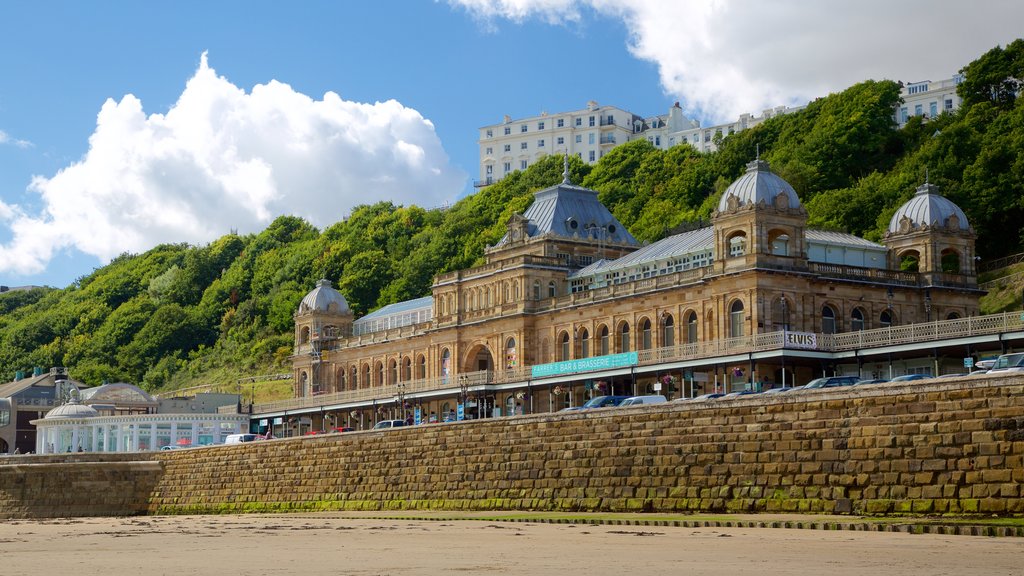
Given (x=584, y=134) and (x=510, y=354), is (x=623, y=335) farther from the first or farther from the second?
(x=584, y=134)

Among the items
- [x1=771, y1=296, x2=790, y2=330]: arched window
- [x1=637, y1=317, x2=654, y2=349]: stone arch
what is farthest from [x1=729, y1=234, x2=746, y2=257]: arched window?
[x1=637, y1=317, x2=654, y2=349]: stone arch

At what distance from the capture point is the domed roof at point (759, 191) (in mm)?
68438

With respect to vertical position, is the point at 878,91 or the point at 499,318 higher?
the point at 878,91

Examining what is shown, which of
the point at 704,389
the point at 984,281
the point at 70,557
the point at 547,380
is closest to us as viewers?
the point at 70,557

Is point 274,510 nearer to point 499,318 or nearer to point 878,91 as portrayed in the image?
point 499,318

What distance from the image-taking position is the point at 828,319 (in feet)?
232

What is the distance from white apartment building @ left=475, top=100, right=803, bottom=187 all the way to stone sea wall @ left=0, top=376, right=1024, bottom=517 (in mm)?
100561

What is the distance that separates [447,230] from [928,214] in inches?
2680

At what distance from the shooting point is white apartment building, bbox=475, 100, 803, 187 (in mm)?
160375

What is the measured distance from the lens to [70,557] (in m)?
31.3

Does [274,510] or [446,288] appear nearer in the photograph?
[274,510]

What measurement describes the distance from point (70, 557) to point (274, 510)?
2922 cm

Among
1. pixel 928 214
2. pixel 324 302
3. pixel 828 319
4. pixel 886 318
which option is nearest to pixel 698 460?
pixel 828 319

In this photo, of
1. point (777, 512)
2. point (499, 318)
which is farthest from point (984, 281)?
point (777, 512)
